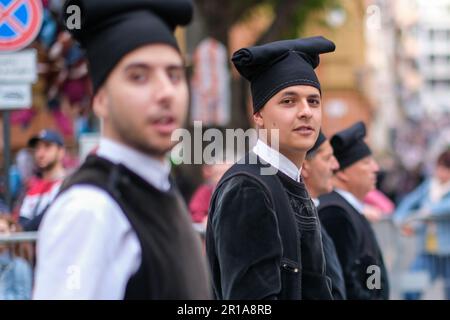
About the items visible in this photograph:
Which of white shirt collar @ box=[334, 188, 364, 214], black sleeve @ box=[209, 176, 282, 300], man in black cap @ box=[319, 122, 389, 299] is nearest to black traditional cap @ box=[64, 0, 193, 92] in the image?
black sleeve @ box=[209, 176, 282, 300]

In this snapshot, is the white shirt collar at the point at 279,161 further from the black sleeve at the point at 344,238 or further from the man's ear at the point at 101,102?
the black sleeve at the point at 344,238

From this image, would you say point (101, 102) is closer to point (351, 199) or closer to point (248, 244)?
point (248, 244)

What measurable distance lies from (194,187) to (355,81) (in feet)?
96.9

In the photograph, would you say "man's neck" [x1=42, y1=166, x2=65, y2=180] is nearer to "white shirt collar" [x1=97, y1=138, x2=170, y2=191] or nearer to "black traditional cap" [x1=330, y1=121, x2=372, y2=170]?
"black traditional cap" [x1=330, y1=121, x2=372, y2=170]

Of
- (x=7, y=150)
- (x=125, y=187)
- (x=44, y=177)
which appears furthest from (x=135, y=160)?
(x=44, y=177)

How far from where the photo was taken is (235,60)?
455 cm

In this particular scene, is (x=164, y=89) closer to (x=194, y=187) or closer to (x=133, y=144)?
(x=133, y=144)

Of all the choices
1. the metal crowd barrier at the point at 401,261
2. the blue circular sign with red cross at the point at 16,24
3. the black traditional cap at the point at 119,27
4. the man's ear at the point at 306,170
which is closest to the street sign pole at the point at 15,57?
the blue circular sign with red cross at the point at 16,24

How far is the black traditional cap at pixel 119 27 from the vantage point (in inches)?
119

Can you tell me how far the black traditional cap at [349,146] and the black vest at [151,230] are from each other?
430 centimetres

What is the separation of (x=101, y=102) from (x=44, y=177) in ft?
24.7

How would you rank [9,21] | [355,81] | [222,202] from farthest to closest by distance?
[355,81]
[9,21]
[222,202]
